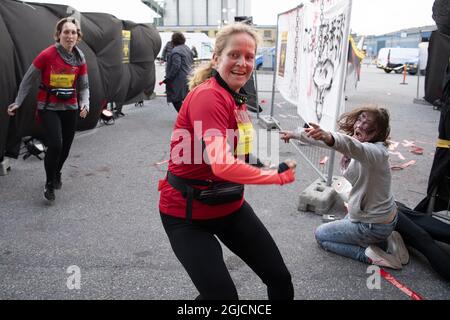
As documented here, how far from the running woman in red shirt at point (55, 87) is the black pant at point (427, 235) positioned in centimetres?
351

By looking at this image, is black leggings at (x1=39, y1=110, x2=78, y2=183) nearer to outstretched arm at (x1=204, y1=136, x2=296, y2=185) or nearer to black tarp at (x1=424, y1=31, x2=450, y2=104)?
outstretched arm at (x1=204, y1=136, x2=296, y2=185)

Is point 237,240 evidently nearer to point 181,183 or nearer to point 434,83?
point 181,183

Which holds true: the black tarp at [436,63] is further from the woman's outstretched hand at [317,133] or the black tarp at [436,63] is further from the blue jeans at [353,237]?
the woman's outstretched hand at [317,133]

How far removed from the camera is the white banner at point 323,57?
380 cm

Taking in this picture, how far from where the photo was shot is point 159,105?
38.7ft

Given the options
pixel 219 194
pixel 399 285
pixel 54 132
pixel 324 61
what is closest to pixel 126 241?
pixel 54 132

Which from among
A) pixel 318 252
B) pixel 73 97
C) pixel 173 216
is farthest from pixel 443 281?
pixel 73 97

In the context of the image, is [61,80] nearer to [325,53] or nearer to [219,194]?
[325,53]

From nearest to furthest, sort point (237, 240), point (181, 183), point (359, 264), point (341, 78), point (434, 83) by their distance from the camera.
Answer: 1. point (181, 183)
2. point (237, 240)
3. point (359, 264)
4. point (341, 78)
5. point (434, 83)

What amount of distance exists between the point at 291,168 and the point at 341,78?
237 centimetres

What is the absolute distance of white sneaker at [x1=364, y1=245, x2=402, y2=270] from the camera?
305cm

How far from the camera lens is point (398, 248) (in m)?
3.14

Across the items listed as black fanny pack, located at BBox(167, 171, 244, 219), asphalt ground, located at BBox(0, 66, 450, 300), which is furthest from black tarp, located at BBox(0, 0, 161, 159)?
black fanny pack, located at BBox(167, 171, 244, 219)

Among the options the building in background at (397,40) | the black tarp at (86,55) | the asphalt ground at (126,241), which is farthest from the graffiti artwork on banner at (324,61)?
the building in background at (397,40)
